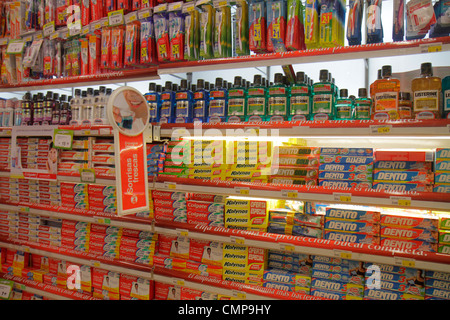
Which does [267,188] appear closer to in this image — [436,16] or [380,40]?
[380,40]

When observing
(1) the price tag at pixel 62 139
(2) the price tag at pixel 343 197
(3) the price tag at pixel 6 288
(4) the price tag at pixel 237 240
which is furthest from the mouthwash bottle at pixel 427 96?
(3) the price tag at pixel 6 288

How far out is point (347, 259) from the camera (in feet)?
7.04

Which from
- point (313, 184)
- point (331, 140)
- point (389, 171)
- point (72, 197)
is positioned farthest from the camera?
point (72, 197)

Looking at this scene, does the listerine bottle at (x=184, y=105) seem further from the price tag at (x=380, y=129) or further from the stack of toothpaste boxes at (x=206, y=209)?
the price tag at (x=380, y=129)

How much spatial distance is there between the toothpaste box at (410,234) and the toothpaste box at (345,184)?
0.90 feet

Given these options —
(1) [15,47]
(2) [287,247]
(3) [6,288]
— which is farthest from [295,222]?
(1) [15,47]

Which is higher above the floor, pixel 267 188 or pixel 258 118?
pixel 258 118

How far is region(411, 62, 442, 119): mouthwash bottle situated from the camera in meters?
1.85

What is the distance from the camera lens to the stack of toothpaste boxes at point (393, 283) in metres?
1.97

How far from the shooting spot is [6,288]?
10.8ft

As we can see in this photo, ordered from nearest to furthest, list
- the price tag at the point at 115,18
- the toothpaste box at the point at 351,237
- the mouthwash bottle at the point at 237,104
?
1. the toothpaste box at the point at 351,237
2. the mouthwash bottle at the point at 237,104
3. the price tag at the point at 115,18

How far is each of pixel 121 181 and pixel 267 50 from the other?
1.26 metres
